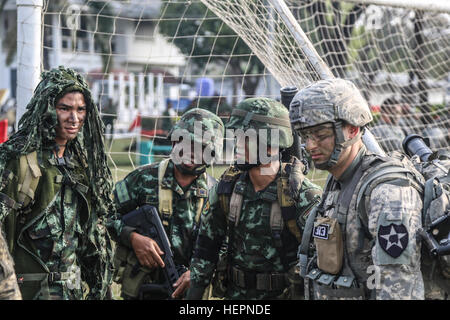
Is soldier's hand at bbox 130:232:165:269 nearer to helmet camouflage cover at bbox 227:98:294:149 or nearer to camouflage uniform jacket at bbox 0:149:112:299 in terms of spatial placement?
camouflage uniform jacket at bbox 0:149:112:299

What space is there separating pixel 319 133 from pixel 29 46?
9.62 feet

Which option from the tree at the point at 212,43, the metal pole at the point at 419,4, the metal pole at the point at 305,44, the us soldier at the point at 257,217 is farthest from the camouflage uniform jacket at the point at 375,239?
the tree at the point at 212,43

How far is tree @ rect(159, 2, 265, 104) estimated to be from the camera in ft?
30.0

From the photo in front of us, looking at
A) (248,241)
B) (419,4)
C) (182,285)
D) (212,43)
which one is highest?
(212,43)

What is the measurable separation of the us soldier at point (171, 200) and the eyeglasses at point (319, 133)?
145cm

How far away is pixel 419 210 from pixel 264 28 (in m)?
3.81

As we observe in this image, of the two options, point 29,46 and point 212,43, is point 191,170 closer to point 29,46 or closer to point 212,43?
point 29,46

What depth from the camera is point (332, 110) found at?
3.05 meters

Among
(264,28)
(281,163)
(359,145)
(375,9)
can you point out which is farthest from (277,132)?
(375,9)

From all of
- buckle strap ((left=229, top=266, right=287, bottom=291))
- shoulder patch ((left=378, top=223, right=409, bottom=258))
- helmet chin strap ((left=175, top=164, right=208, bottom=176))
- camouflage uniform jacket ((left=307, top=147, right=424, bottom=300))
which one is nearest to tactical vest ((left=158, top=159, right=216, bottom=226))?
helmet chin strap ((left=175, top=164, right=208, bottom=176))

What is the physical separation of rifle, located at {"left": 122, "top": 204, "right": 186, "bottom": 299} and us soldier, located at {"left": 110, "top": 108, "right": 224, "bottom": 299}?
0.13 feet

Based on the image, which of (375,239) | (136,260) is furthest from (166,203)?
(375,239)
